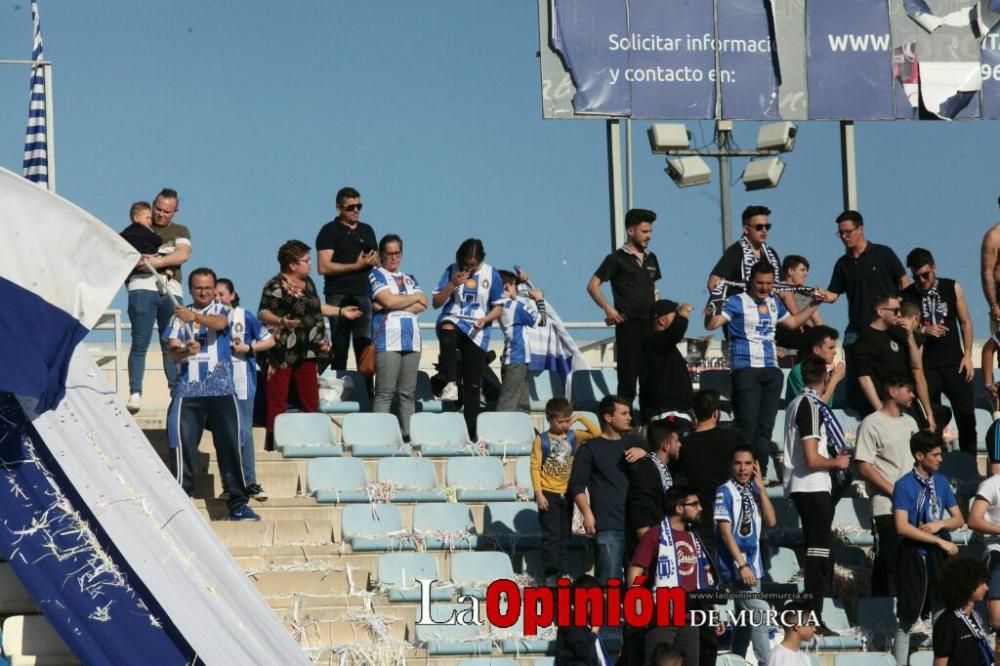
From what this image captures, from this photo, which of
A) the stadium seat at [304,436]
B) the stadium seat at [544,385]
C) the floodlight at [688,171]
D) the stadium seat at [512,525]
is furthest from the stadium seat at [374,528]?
the floodlight at [688,171]

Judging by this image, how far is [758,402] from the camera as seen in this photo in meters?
12.3

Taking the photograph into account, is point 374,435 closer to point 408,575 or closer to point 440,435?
point 440,435

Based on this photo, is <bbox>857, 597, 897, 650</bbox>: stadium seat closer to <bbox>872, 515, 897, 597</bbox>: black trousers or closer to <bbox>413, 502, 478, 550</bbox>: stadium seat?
<bbox>872, 515, 897, 597</bbox>: black trousers

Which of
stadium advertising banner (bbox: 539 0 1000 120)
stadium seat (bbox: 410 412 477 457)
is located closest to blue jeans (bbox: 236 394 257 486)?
stadium seat (bbox: 410 412 477 457)

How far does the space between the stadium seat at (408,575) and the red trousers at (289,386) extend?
1.75 metres

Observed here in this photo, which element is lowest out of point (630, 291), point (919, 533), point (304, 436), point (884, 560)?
point (884, 560)

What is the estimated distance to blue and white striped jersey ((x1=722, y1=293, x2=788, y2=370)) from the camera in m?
12.3

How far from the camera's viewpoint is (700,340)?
55.6ft

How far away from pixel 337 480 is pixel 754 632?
282 cm

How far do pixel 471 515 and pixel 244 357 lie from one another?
166 cm

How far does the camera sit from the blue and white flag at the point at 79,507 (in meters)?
8.89

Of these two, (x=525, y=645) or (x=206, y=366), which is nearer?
(x=525, y=645)

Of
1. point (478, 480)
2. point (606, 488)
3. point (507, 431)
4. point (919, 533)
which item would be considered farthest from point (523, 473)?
point (919, 533)

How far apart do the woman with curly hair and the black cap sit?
2088mm
